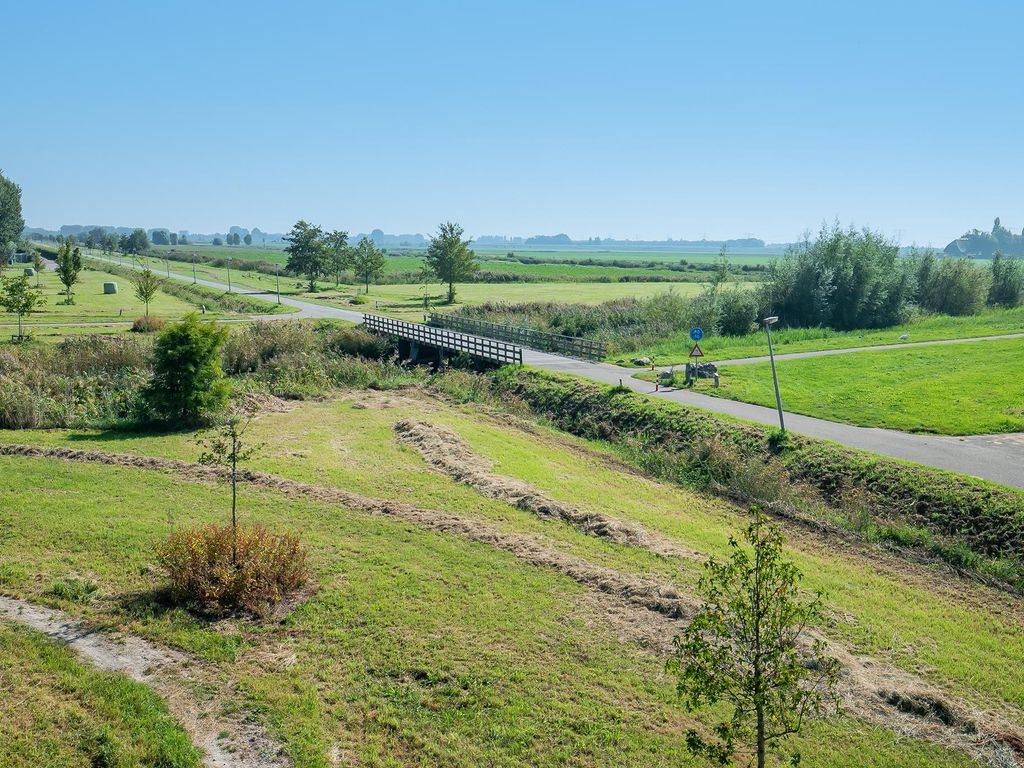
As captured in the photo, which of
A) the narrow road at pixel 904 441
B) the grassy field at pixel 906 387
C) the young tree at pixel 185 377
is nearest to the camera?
the narrow road at pixel 904 441

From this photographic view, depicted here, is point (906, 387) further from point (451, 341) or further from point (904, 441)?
point (451, 341)

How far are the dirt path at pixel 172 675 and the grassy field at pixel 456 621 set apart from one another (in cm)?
31

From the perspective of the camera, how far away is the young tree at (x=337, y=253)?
96.2 meters

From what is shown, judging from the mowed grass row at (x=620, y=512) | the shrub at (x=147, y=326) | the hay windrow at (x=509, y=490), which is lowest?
the mowed grass row at (x=620, y=512)

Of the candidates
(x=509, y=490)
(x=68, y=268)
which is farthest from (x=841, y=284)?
(x=68, y=268)

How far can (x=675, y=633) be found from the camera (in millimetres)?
12789

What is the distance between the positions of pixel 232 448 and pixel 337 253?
259 feet

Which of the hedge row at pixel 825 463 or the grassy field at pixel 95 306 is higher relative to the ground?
the grassy field at pixel 95 306

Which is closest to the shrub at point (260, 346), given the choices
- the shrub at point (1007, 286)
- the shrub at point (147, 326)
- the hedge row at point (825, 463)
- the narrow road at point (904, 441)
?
the shrub at point (147, 326)

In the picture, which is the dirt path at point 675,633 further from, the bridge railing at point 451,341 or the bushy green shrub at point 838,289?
the bushy green shrub at point 838,289

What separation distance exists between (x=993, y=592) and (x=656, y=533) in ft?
23.7

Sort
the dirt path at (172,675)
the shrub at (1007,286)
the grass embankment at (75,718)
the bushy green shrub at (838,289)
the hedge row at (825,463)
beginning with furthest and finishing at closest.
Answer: the shrub at (1007,286), the bushy green shrub at (838,289), the hedge row at (825,463), the dirt path at (172,675), the grass embankment at (75,718)

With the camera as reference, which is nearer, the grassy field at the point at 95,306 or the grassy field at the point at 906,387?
the grassy field at the point at 906,387

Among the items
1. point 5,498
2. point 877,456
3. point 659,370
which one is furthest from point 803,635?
point 659,370
